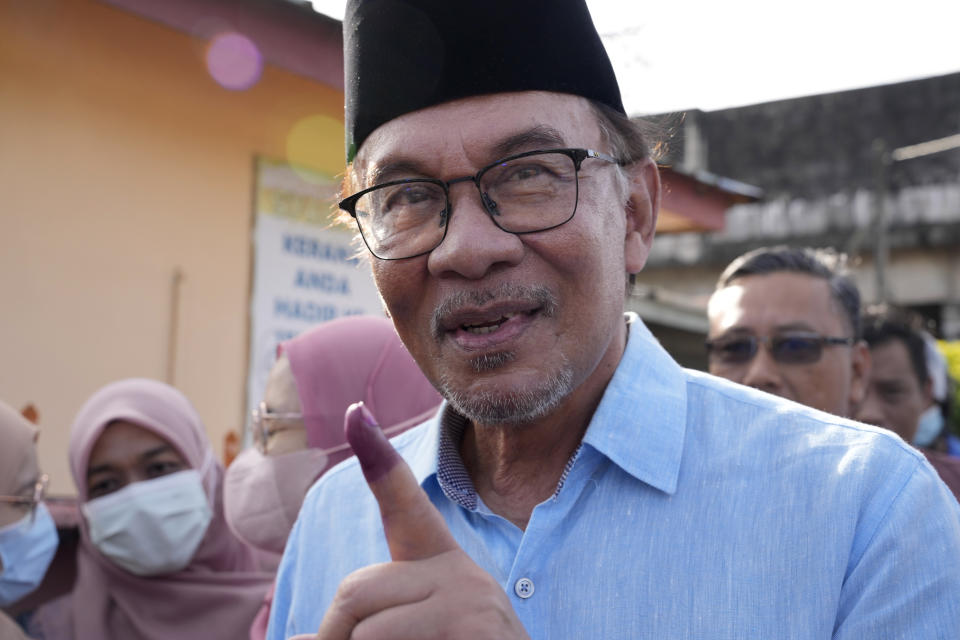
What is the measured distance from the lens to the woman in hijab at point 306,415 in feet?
10.6

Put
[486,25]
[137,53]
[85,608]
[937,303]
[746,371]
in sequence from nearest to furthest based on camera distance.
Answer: [486,25] → [746,371] → [85,608] → [137,53] → [937,303]

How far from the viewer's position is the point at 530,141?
5.46ft

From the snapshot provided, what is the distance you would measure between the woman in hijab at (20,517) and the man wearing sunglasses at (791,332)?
2806 millimetres

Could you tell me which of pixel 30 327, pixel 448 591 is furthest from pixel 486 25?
pixel 30 327

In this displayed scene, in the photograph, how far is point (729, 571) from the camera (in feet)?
4.70

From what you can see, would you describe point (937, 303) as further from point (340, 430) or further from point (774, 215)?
point (340, 430)

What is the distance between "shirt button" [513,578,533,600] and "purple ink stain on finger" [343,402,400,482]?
1.32 feet

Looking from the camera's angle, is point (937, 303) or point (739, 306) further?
point (937, 303)

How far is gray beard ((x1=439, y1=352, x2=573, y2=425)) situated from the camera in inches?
63.4

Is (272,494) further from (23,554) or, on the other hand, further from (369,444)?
(369,444)

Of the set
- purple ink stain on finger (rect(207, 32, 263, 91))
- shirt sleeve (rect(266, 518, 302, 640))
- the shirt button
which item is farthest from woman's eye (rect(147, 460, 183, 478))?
the shirt button

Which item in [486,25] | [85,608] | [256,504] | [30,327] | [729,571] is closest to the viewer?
[729,571]

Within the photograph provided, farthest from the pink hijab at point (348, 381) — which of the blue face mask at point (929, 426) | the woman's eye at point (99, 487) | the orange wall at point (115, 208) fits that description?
the blue face mask at point (929, 426)

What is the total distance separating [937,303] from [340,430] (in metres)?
17.9
